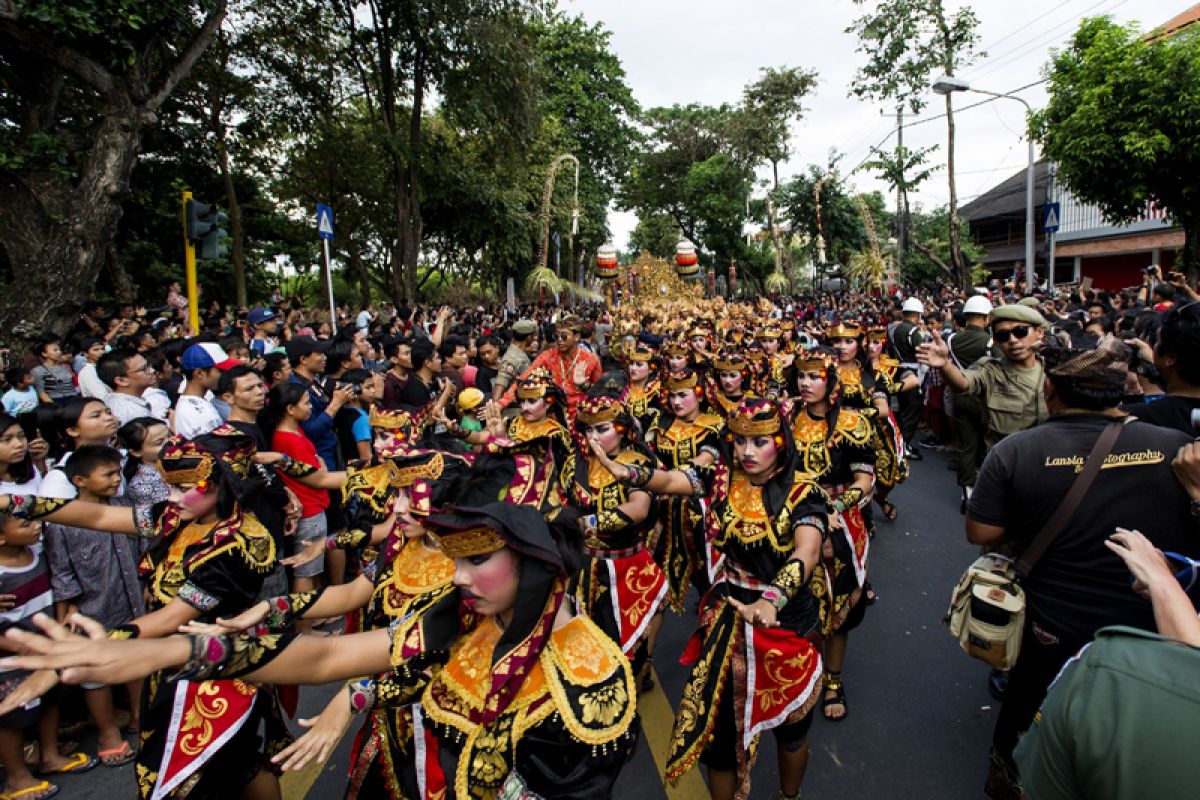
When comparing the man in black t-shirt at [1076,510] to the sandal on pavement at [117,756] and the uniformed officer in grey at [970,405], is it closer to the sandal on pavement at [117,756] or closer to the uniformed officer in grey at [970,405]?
the uniformed officer in grey at [970,405]

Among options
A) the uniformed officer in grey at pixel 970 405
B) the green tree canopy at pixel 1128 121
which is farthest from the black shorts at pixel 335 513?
the green tree canopy at pixel 1128 121

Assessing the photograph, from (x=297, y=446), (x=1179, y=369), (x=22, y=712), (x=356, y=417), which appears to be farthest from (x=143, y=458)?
(x=1179, y=369)

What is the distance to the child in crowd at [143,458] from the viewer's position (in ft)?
13.2

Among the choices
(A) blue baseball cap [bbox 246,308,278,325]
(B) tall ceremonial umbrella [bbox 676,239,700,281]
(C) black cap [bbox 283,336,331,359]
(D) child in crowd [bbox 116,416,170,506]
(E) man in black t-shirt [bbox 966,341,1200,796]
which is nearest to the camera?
(E) man in black t-shirt [bbox 966,341,1200,796]

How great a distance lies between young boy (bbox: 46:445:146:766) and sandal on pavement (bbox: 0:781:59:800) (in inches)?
11.0

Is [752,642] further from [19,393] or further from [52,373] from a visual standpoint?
[52,373]

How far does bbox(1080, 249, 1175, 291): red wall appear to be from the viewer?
1040 inches

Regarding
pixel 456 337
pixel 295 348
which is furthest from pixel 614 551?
pixel 456 337

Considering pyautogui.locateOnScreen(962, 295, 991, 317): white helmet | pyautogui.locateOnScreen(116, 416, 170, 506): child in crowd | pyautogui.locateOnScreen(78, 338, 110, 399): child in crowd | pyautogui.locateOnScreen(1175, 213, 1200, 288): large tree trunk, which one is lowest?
pyautogui.locateOnScreen(116, 416, 170, 506): child in crowd

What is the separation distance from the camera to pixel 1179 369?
2955mm

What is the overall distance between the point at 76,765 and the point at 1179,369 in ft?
19.6

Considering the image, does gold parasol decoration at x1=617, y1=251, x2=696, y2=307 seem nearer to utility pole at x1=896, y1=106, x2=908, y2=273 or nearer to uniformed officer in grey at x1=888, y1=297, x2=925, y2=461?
utility pole at x1=896, y1=106, x2=908, y2=273

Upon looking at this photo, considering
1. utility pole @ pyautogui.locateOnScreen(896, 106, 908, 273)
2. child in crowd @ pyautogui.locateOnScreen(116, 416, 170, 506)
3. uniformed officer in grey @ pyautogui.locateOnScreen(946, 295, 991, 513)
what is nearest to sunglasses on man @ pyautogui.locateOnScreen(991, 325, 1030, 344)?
uniformed officer in grey @ pyautogui.locateOnScreen(946, 295, 991, 513)

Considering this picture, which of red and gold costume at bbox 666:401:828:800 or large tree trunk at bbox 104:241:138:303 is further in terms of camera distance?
large tree trunk at bbox 104:241:138:303
